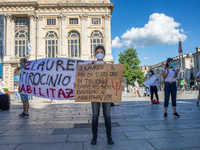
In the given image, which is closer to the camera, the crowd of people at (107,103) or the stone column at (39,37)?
the crowd of people at (107,103)

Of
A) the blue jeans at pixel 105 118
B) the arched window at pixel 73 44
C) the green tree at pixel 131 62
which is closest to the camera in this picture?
the blue jeans at pixel 105 118

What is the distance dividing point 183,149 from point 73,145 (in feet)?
6.07

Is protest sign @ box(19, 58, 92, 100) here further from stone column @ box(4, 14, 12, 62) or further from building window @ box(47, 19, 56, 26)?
A: building window @ box(47, 19, 56, 26)

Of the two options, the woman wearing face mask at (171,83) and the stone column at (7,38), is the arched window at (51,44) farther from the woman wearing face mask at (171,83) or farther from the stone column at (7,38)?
the woman wearing face mask at (171,83)

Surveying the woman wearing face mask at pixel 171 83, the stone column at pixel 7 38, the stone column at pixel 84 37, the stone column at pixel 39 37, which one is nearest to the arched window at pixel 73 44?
the stone column at pixel 84 37

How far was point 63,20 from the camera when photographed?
33.7m

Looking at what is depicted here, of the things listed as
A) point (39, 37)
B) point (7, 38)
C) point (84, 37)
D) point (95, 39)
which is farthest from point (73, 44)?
point (7, 38)

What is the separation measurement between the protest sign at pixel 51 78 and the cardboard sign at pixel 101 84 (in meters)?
1.20

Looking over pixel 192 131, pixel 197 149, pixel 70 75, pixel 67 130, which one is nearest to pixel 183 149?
pixel 197 149

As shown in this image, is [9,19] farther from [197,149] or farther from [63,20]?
[197,149]

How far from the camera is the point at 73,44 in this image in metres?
34.1

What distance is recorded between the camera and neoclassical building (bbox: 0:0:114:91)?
109ft

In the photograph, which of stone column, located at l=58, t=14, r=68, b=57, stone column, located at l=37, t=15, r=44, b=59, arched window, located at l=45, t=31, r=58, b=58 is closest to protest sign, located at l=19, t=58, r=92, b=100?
stone column, located at l=58, t=14, r=68, b=57

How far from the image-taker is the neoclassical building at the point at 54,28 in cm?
3312
